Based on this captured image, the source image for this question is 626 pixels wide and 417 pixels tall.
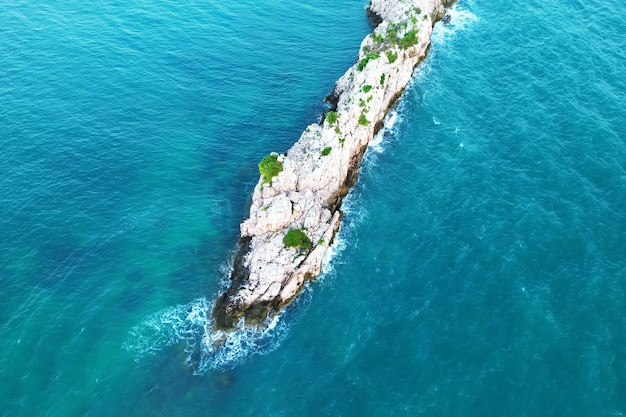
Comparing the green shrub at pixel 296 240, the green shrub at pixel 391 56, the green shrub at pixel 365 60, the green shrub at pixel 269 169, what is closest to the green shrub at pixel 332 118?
the green shrub at pixel 269 169

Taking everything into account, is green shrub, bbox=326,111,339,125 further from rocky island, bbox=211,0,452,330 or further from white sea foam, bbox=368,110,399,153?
white sea foam, bbox=368,110,399,153

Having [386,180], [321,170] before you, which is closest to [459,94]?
[386,180]

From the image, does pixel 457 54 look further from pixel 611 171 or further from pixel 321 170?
pixel 321 170

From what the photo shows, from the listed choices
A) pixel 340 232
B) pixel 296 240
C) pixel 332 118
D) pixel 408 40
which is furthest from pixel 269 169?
pixel 408 40

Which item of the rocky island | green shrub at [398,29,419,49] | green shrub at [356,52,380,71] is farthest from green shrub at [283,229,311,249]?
green shrub at [398,29,419,49]

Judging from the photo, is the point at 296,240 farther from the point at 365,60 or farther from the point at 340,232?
the point at 365,60

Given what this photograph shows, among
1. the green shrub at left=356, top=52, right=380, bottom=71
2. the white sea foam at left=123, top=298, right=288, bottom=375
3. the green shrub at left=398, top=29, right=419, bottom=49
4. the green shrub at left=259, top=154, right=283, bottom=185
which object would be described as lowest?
the white sea foam at left=123, top=298, right=288, bottom=375

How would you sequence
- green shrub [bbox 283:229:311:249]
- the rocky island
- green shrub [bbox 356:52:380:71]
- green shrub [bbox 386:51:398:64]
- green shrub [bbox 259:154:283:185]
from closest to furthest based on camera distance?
the rocky island, green shrub [bbox 283:229:311:249], green shrub [bbox 259:154:283:185], green shrub [bbox 356:52:380:71], green shrub [bbox 386:51:398:64]

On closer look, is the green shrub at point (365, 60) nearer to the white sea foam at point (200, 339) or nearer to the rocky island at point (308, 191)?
the rocky island at point (308, 191)
